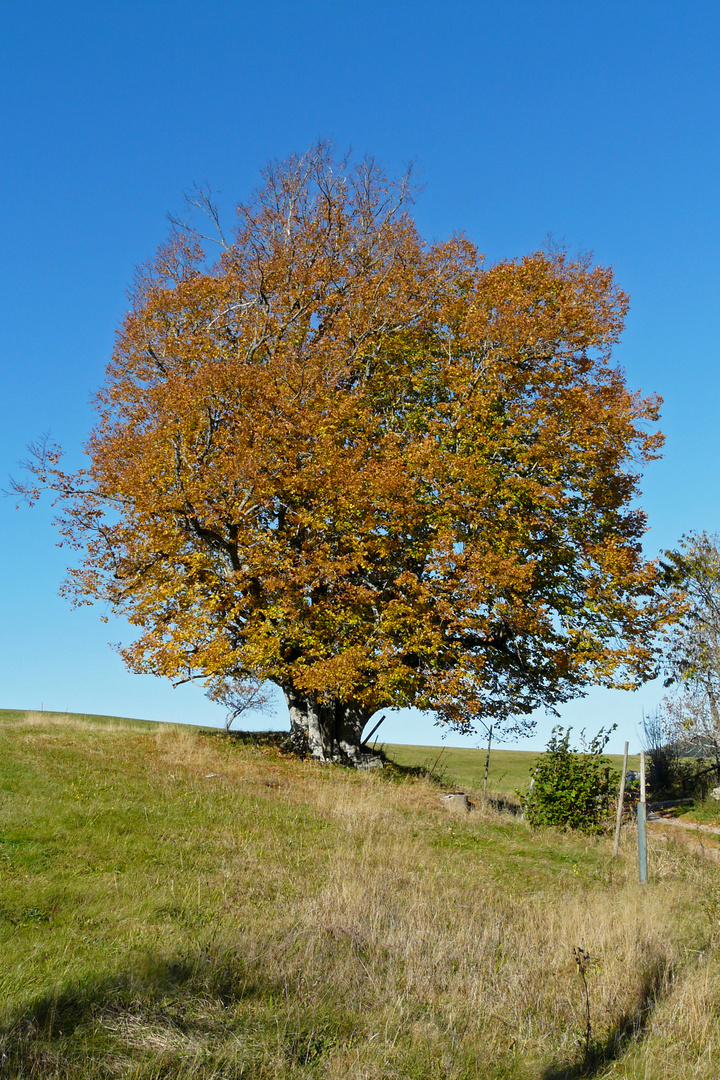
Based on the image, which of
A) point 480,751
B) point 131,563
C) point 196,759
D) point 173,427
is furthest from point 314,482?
point 480,751

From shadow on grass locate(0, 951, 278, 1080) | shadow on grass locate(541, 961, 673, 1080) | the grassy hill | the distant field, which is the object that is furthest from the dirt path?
shadow on grass locate(0, 951, 278, 1080)

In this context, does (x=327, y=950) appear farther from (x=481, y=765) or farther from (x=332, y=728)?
(x=481, y=765)

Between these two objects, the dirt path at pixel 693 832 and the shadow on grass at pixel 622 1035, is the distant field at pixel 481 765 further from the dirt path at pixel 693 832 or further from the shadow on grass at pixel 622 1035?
the shadow on grass at pixel 622 1035

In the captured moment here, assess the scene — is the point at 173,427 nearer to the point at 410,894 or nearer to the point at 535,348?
the point at 535,348

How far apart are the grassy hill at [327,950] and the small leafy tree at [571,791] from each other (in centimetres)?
238

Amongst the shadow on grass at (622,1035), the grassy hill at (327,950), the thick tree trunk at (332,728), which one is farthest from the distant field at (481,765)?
the shadow on grass at (622,1035)

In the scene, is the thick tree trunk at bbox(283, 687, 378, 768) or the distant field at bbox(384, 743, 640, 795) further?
the distant field at bbox(384, 743, 640, 795)

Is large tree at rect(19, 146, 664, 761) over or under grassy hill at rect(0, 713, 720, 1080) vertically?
over

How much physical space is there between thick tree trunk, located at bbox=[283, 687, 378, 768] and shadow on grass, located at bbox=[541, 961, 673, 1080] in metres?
15.6

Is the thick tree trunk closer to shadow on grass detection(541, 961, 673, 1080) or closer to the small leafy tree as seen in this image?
the small leafy tree

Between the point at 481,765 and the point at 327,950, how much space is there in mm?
40001

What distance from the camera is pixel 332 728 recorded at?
2383cm

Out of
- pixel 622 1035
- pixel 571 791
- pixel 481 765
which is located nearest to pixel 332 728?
pixel 571 791

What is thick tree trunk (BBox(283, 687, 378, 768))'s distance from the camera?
23094 millimetres
